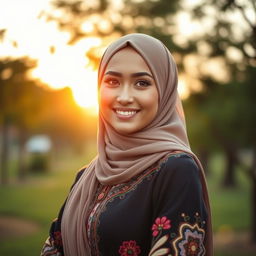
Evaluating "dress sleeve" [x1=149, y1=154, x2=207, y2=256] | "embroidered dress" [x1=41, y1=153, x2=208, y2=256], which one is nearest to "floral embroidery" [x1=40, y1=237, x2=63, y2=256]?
"embroidered dress" [x1=41, y1=153, x2=208, y2=256]

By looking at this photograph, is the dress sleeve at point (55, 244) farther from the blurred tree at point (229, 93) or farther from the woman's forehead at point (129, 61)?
the blurred tree at point (229, 93)

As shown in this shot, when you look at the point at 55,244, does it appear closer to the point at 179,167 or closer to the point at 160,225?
the point at 160,225

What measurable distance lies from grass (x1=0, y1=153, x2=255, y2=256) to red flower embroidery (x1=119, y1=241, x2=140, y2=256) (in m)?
7.27

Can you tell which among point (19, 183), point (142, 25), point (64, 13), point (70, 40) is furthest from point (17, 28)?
point (19, 183)

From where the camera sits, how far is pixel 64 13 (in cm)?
735

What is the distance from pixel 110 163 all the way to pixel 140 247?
40 centimetres

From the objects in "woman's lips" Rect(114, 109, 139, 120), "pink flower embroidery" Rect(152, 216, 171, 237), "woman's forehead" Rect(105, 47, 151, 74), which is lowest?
"pink flower embroidery" Rect(152, 216, 171, 237)

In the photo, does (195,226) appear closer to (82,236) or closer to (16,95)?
(82,236)

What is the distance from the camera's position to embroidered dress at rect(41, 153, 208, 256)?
1909mm

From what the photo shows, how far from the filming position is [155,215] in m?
1.99

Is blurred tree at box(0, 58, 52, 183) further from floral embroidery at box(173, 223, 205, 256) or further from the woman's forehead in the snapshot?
floral embroidery at box(173, 223, 205, 256)

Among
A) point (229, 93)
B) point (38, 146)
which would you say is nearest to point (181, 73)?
point (229, 93)

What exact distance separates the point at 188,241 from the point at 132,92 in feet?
2.18

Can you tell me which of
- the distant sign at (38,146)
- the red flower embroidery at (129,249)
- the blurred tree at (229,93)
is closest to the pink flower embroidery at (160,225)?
the red flower embroidery at (129,249)
